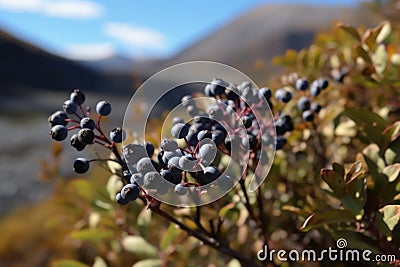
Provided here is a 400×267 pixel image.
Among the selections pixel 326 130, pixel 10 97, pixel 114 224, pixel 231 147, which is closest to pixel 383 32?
pixel 326 130

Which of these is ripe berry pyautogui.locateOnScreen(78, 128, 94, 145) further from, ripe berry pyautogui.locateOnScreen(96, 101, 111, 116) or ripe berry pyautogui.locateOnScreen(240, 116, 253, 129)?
ripe berry pyautogui.locateOnScreen(240, 116, 253, 129)

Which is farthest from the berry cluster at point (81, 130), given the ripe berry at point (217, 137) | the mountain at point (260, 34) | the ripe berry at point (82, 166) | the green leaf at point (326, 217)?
the mountain at point (260, 34)

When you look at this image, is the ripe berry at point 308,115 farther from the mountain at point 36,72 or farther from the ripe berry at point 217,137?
the mountain at point 36,72

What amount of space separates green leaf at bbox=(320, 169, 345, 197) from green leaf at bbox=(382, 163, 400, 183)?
0.25 ft

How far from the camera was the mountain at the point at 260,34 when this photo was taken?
1439 inches

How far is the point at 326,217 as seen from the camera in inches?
24.2

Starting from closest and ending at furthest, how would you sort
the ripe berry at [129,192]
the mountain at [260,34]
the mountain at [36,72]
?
the ripe berry at [129,192] → the mountain at [36,72] → the mountain at [260,34]

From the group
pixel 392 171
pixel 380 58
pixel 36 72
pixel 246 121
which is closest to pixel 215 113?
pixel 246 121

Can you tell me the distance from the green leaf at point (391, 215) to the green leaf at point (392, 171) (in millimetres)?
71

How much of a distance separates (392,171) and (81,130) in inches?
16.5

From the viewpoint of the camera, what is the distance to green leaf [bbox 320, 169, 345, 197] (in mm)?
618

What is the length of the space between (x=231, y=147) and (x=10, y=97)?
19013 mm

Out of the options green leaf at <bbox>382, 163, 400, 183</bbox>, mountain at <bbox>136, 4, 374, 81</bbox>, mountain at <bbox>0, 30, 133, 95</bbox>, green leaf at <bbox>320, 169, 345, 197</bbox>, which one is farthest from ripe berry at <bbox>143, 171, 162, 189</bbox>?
mountain at <bbox>136, 4, 374, 81</bbox>

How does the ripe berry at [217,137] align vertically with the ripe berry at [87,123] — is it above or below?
below
